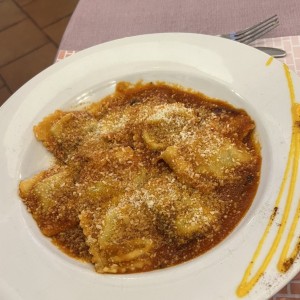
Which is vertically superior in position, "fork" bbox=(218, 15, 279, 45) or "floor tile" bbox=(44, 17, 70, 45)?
"floor tile" bbox=(44, 17, 70, 45)

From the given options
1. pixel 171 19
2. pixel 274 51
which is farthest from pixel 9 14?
pixel 274 51

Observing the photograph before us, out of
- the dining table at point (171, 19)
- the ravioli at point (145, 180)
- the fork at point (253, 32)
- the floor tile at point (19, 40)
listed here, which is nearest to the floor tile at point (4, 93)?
the floor tile at point (19, 40)

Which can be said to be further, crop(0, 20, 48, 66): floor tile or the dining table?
crop(0, 20, 48, 66): floor tile

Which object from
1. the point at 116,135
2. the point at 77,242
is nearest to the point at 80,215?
the point at 77,242

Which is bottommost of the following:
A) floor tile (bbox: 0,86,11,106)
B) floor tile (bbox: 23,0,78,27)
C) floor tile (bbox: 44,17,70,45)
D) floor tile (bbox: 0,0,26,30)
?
floor tile (bbox: 0,86,11,106)

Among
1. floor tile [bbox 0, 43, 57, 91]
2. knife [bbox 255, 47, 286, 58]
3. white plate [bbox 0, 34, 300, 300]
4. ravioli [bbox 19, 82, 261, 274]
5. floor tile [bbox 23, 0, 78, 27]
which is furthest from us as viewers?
floor tile [bbox 23, 0, 78, 27]

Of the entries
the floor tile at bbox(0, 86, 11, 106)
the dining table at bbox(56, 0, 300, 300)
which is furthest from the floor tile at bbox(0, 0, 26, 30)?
the dining table at bbox(56, 0, 300, 300)

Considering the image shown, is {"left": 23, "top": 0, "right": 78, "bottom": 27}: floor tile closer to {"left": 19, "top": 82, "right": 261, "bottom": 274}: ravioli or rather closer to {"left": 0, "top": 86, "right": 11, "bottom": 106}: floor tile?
{"left": 0, "top": 86, "right": 11, "bottom": 106}: floor tile

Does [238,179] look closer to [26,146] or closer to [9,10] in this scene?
[26,146]
